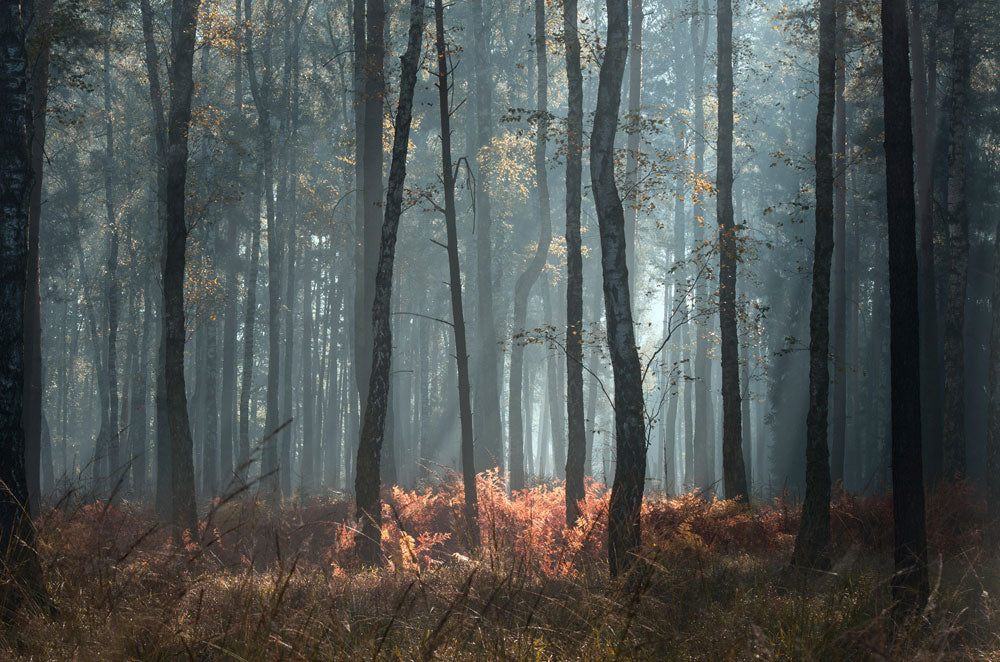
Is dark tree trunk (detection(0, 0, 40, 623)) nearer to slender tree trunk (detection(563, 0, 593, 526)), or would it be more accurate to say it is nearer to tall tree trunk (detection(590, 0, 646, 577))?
tall tree trunk (detection(590, 0, 646, 577))

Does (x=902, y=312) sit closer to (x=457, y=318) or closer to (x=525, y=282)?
(x=457, y=318)

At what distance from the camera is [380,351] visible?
11336mm

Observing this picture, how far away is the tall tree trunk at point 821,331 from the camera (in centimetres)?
995

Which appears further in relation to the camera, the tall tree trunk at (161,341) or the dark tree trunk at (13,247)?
the tall tree trunk at (161,341)

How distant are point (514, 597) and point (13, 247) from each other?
18.3ft

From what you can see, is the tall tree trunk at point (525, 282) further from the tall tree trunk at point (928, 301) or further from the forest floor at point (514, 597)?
the tall tree trunk at point (928, 301)

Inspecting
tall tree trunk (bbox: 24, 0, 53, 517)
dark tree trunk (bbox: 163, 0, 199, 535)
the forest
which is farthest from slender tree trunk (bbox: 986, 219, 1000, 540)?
tall tree trunk (bbox: 24, 0, 53, 517)

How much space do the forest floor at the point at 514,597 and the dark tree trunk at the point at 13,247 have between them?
661mm

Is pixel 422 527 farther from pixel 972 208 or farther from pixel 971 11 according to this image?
pixel 972 208

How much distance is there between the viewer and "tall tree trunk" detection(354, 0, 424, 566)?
36.4 feet

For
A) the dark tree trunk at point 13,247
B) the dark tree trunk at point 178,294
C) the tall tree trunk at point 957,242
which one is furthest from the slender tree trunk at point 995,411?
the dark tree trunk at point 13,247

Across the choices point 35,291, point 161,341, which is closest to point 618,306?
point 35,291

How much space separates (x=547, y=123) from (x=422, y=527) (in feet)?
25.8

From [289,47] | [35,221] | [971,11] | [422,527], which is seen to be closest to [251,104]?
[289,47]
